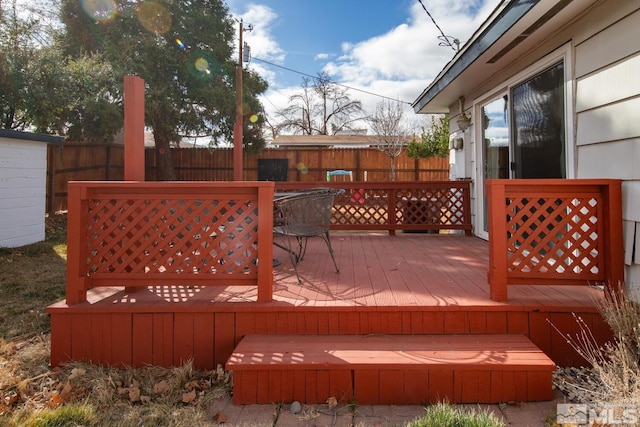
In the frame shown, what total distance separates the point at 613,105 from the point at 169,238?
2.95m

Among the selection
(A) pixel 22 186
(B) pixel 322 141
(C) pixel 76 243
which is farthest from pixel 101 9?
(C) pixel 76 243

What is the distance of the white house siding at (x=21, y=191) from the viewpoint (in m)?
5.76

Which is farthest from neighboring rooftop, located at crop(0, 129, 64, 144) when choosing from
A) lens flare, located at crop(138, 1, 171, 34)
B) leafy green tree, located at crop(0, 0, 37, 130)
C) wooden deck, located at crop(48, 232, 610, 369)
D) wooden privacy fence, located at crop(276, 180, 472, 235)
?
lens flare, located at crop(138, 1, 171, 34)

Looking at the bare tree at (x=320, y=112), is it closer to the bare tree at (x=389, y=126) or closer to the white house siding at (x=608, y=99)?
the bare tree at (x=389, y=126)

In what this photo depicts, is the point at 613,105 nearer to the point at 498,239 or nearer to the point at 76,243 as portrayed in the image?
the point at 498,239

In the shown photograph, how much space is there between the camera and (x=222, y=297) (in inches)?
105

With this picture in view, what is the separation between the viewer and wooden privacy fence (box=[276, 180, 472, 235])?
5660 millimetres

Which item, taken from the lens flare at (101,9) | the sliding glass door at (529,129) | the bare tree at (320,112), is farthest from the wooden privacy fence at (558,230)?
the bare tree at (320,112)

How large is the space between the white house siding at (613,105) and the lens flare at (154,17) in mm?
12325

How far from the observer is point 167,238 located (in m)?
2.54

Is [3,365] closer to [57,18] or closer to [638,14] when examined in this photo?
[638,14]

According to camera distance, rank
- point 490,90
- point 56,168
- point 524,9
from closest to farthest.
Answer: point 524,9 → point 490,90 → point 56,168

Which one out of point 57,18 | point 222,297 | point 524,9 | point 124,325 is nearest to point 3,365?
point 124,325

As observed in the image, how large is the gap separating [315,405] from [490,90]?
4.12 meters
